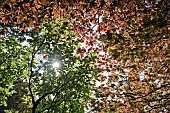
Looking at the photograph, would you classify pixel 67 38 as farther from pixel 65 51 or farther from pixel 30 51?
pixel 30 51

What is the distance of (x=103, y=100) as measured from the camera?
527 inches

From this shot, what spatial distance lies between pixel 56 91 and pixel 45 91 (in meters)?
1.11

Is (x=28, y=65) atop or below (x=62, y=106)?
atop

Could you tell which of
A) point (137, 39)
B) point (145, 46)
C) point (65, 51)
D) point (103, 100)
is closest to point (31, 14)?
point (137, 39)

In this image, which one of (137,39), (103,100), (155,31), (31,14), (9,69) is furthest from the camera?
(9,69)

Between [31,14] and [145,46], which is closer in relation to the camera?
[31,14]

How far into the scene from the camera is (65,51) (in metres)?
21.3

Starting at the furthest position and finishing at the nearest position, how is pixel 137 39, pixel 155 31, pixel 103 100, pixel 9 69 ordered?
pixel 9 69 < pixel 103 100 < pixel 137 39 < pixel 155 31

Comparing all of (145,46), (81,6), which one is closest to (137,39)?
(145,46)

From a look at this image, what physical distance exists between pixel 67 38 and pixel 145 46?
1237 centimetres

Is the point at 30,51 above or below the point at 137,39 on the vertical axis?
below

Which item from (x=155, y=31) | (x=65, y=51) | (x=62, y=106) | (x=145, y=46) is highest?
(x=155, y=31)

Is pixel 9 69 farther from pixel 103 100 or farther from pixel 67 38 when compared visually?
pixel 103 100

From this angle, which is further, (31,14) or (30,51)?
(30,51)
